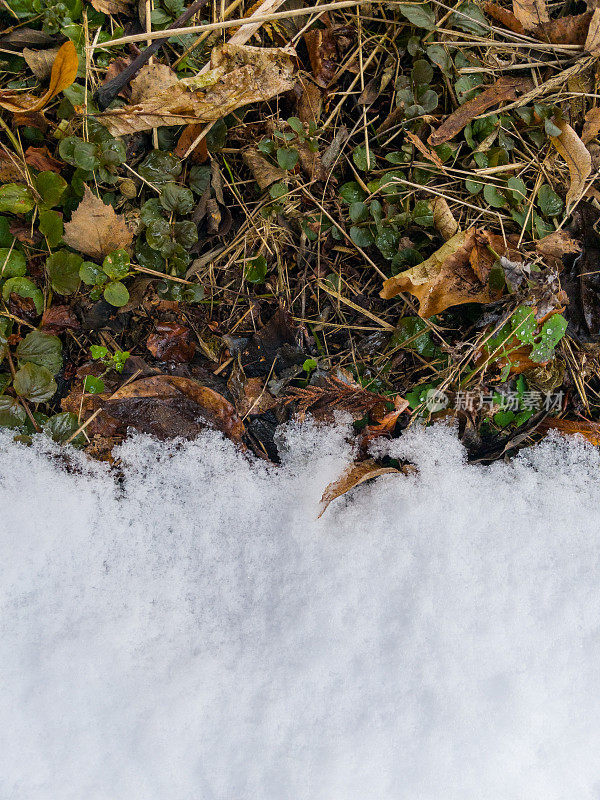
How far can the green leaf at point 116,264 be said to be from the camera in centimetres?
155

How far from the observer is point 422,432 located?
1.66 metres

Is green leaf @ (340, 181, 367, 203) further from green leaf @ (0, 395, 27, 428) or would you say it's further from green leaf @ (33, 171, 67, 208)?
green leaf @ (0, 395, 27, 428)

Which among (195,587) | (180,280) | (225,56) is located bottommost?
(195,587)

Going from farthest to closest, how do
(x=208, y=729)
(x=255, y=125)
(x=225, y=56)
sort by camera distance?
(x=255, y=125) → (x=225, y=56) → (x=208, y=729)

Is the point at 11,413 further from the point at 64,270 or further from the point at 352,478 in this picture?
the point at 352,478

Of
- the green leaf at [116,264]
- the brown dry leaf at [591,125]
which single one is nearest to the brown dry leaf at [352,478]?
the green leaf at [116,264]

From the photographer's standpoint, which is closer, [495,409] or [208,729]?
[208,729]

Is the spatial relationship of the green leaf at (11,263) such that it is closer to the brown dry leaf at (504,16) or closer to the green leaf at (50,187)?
the green leaf at (50,187)

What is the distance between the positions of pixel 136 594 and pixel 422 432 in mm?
1011

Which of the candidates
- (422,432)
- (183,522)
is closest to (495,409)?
(422,432)

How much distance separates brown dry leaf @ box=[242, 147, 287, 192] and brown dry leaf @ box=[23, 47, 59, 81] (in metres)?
0.61

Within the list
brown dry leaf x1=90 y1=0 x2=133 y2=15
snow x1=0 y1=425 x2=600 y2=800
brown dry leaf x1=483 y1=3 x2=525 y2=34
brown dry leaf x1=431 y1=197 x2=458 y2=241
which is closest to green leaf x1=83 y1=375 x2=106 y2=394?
snow x1=0 y1=425 x2=600 y2=800

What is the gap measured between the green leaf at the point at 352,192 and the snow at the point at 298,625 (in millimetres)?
763

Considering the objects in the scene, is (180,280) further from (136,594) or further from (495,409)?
(495,409)
